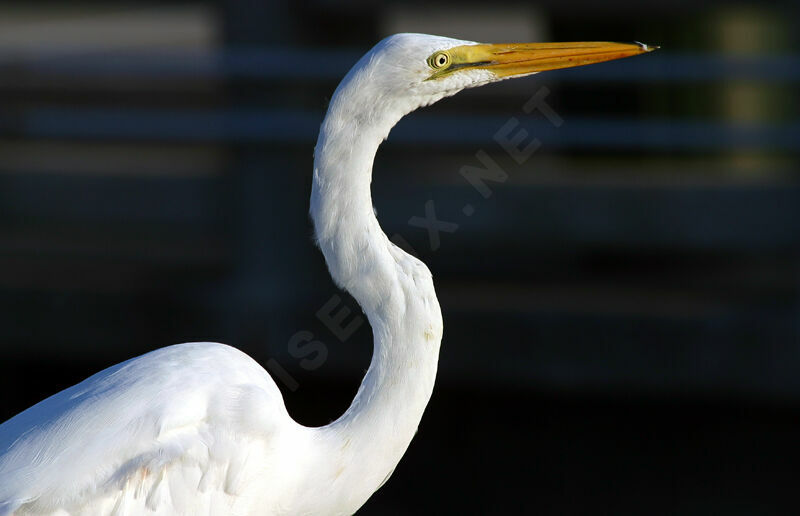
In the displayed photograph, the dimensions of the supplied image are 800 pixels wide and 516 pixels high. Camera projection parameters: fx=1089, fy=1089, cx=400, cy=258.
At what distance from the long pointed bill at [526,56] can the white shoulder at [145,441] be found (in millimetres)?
622

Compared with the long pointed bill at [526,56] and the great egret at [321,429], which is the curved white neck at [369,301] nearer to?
the great egret at [321,429]

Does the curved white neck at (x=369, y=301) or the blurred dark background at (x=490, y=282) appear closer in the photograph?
the curved white neck at (x=369, y=301)

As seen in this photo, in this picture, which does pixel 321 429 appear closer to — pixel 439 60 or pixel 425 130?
pixel 439 60

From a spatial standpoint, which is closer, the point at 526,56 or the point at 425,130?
the point at 526,56

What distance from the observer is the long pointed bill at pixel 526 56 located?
5.61 feet

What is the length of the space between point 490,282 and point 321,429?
7.91 feet

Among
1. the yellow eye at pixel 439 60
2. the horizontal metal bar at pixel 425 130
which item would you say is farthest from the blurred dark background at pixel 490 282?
the yellow eye at pixel 439 60

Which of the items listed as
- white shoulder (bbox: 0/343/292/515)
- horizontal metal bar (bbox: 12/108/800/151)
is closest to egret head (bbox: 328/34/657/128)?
white shoulder (bbox: 0/343/292/515)

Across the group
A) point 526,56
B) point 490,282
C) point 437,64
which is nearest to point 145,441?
point 437,64

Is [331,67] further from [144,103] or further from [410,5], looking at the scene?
[144,103]

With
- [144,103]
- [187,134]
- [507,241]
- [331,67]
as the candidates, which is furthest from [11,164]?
[144,103]

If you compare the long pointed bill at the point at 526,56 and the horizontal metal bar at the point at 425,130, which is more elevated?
the long pointed bill at the point at 526,56

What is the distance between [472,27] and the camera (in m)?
9.95

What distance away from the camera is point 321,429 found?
1.83 metres
